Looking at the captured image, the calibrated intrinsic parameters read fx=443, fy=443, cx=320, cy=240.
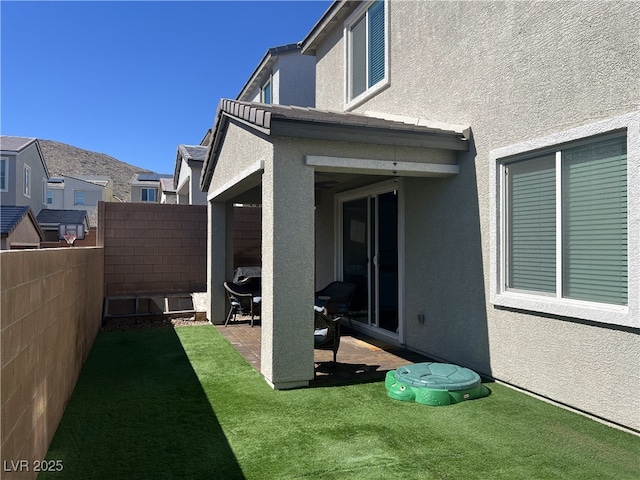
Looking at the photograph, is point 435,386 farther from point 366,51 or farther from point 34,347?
point 366,51

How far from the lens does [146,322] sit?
11.1m

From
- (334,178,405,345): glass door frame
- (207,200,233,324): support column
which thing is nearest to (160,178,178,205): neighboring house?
(207,200,233,324): support column

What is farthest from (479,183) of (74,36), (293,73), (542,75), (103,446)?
(74,36)

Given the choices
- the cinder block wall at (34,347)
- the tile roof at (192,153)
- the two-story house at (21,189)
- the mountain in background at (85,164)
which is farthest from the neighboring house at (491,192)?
the mountain in background at (85,164)

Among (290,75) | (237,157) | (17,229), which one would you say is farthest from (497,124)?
(17,229)

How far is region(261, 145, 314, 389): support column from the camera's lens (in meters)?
5.91

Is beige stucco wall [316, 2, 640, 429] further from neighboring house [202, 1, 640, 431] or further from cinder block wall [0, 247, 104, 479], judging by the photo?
cinder block wall [0, 247, 104, 479]

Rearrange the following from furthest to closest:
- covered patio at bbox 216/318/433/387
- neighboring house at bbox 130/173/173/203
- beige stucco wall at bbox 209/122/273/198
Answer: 1. neighboring house at bbox 130/173/173/203
2. beige stucco wall at bbox 209/122/273/198
3. covered patio at bbox 216/318/433/387

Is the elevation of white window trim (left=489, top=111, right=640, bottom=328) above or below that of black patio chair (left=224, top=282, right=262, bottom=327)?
above

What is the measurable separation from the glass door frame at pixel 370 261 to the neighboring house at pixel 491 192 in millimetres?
56

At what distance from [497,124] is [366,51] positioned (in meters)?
4.78

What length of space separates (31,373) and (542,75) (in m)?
6.20

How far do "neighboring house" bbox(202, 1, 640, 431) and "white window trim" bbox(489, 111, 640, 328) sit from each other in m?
0.02

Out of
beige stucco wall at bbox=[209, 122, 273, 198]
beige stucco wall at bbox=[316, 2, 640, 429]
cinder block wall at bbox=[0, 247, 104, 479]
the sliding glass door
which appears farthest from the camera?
the sliding glass door
